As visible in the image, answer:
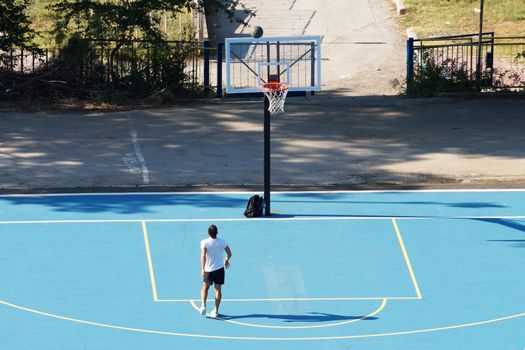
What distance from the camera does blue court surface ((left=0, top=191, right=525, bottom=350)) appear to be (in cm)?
1650

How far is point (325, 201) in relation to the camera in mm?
23969

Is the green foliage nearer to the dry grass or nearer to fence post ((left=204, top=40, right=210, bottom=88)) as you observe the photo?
fence post ((left=204, top=40, right=210, bottom=88))

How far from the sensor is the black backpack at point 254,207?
22422 mm

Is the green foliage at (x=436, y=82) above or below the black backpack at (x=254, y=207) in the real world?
above

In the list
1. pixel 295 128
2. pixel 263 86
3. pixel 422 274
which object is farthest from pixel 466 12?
pixel 422 274

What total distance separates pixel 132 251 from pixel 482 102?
16420 millimetres

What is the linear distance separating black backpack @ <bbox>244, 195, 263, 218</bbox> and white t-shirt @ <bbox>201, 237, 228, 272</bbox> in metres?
5.39

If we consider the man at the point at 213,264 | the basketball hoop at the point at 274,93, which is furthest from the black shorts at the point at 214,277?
the basketball hoop at the point at 274,93

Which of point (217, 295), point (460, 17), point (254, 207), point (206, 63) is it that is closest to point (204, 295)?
Answer: point (217, 295)

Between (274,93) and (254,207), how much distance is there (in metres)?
2.37

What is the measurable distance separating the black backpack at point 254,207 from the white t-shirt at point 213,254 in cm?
539

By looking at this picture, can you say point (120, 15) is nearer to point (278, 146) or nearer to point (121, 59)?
point (121, 59)

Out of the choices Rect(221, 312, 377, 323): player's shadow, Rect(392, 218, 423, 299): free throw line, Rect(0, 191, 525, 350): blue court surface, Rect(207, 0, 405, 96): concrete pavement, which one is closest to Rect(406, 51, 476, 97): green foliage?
Rect(207, 0, 405, 96): concrete pavement

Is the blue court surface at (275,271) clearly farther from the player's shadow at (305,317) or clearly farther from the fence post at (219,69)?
the fence post at (219,69)
